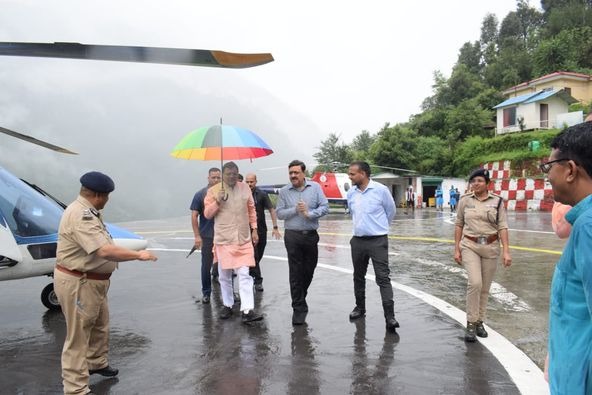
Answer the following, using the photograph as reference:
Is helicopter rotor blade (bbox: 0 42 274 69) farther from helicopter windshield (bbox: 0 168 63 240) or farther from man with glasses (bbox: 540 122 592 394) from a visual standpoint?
helicopter windshield (bbox: 0 168 63 240)

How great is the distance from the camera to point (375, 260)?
16.5ft

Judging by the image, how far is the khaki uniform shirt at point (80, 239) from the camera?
3.26 metres

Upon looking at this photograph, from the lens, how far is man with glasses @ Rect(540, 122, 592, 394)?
4.56 feet

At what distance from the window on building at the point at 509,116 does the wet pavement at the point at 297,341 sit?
31.0 metres

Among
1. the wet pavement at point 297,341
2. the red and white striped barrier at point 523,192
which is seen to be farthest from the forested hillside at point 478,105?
the wet pavement at point 297,341

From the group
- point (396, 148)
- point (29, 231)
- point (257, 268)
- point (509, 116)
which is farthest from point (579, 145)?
point (509, 116)

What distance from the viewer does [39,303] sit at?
249 inches

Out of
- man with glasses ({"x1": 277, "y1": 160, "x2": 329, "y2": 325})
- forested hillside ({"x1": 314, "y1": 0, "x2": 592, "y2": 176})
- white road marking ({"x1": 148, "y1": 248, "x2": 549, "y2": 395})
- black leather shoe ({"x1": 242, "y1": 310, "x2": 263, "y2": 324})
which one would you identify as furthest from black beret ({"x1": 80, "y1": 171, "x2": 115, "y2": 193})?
forested hillside ({"x1": 314, "y1": 0, "x2": 592, "y2": 176})

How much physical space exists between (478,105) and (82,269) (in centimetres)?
4621

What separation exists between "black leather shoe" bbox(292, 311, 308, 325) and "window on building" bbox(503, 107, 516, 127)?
3533cm

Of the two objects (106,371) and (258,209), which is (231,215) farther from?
(106,371)

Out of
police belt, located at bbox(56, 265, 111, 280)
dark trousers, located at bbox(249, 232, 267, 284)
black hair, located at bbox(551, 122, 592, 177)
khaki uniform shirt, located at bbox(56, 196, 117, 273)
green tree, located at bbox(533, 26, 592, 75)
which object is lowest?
dark trousers, located at bbox(249, 232, 267, 284)

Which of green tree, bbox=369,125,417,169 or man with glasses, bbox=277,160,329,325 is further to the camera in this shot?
green tree, bbox=369,125,417,169

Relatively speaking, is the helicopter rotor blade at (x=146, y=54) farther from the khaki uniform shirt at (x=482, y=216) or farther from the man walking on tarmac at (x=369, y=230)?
the khaki uniform shirt at (x=482, y=216)
